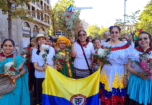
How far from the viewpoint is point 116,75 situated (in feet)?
10.4

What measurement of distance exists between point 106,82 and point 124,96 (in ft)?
1.59

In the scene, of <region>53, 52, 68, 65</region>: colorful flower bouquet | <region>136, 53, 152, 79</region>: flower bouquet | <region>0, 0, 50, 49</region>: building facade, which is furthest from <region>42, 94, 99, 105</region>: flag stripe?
<region>0, 0, 50, 49</region>: building facade

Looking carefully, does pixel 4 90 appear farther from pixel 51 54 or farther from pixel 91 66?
pixel 91 66

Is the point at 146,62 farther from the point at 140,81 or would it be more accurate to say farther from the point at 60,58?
the point at 60,58

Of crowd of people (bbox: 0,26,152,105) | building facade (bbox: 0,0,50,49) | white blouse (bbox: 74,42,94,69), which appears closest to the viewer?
crowd of people (bbox: 0,26,152,105)

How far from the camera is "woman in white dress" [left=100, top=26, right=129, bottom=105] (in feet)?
10.3

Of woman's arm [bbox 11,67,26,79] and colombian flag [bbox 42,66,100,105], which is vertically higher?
woman's arm [bbox 11,67,26,79]

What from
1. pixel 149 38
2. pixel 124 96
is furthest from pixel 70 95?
pixel 149 38

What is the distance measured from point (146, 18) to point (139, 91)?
17646mm

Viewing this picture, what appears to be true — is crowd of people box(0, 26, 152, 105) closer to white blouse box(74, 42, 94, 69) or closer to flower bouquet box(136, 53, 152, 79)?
white blouse box(74, 42, 94, 69)

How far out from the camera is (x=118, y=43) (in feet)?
10.8

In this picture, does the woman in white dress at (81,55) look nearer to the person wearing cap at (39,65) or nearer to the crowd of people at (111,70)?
the crowd of people at (111,70)

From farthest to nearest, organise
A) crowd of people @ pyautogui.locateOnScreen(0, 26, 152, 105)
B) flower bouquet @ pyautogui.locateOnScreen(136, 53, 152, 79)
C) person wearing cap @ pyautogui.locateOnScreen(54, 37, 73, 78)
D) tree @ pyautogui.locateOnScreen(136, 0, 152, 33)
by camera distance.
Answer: tree @ pyautogui.locateOnScreen(136, 0, 152, 33), person wearing cap @ pyautogui.locateOnScreen(54, 37, 73, 78), crowd of people @ pyautogui.locateOnScreen(0, 26, 152, 105), flower bouquet @ pyautogui.locateOnScreen(136, 53, 152, 79)

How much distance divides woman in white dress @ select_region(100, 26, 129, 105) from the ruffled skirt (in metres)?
0.21
